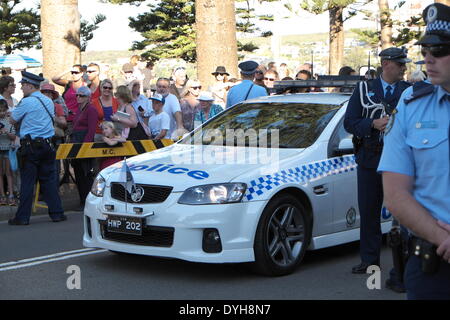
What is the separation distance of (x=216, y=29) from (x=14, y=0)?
18.9 m

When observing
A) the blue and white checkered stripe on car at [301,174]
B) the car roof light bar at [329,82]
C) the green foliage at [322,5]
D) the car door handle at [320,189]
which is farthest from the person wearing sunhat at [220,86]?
the green foliage at [322,5]

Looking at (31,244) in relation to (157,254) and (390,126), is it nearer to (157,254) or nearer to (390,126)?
(157,254)

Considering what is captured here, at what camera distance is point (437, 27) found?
11.4 ft

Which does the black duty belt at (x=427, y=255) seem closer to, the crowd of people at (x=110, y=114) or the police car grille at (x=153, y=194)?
the police car grille at (x=153, y=194)

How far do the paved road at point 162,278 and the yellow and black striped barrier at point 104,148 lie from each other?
291 cm

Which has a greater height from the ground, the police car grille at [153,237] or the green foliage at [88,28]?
the green foliage at [88,28]

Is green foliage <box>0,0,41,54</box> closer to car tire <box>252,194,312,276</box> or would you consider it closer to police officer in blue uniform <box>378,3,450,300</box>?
car tire <box>252,194,312,276</box>

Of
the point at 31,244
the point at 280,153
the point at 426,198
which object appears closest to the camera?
the point at 426,198

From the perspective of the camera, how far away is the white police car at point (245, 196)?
669 cm

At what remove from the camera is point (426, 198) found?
3436 mm

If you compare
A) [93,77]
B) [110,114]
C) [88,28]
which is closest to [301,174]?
[110,114]

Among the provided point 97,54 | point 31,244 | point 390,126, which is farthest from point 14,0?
point 97,54

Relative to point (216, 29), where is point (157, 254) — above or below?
below

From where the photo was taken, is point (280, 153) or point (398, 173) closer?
point (398, 173)
